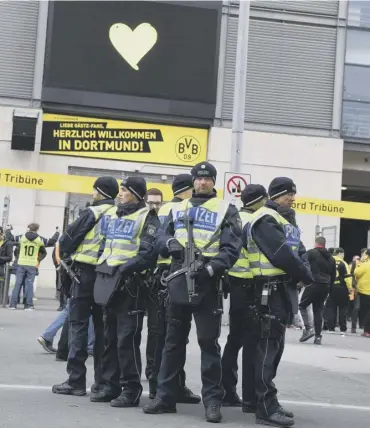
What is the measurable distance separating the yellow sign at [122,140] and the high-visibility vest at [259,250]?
17534 mm

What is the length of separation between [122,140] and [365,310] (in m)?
9.86

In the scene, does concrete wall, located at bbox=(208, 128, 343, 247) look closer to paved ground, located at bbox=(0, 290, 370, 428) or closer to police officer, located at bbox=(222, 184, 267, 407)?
paved ground, located at bbox=(0, 290, 370, 428)

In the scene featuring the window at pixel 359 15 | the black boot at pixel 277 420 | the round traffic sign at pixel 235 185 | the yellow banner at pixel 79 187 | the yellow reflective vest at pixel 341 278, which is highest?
the window at pixel 359 15

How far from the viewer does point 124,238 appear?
274 inches

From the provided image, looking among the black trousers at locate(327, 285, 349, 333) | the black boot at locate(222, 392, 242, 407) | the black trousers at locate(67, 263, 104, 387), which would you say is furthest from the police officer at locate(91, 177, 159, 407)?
the black trousers at locate(327, 285, 349, 333)

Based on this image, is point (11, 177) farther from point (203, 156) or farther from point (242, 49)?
point (242, 49)

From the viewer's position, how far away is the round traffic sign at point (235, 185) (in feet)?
50.7

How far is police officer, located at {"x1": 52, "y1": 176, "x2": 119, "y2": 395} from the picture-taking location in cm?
736

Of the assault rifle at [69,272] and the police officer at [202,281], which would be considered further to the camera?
the assault rifle at [69,272]

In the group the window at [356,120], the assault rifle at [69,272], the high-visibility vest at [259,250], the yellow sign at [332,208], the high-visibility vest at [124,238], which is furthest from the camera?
the window at [356,120]

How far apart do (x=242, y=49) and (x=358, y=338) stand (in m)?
6.63

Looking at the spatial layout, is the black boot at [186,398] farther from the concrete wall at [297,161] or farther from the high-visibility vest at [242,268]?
the concrete wall at [297,161]

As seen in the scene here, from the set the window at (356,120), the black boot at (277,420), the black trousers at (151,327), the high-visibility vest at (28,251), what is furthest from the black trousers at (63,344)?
the window at (356,120)

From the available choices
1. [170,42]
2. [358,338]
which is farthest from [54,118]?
[358,338]
